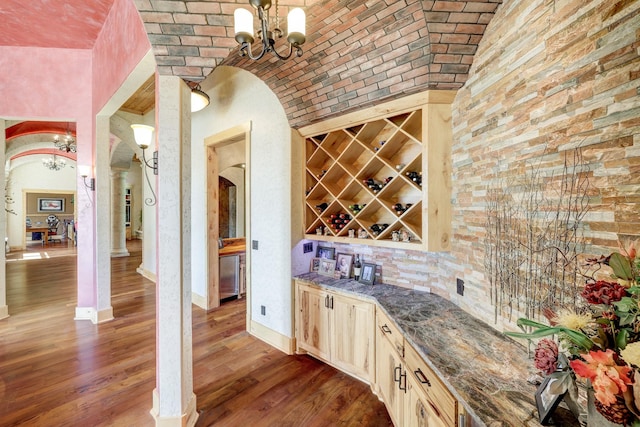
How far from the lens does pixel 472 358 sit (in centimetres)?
128

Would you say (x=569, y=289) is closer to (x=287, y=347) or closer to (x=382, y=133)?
(x=382, y=133)

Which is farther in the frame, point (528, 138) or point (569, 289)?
point (528, 138)

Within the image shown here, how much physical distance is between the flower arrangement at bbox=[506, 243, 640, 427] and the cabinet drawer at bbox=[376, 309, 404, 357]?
2.91 feet

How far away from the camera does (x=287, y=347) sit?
286 centimetres

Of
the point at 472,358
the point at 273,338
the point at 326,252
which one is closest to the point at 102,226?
the point at 273,338

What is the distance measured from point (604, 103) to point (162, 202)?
2289 millimetres

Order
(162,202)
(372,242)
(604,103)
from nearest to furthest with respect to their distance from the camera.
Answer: (604,103), (162,202), (372,242)

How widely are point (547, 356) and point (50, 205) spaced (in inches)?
634

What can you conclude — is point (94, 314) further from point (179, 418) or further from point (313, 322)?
point (313, 322)

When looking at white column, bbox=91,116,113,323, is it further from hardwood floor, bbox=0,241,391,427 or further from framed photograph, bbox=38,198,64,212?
framed photograph, bbox=38,198,64,212

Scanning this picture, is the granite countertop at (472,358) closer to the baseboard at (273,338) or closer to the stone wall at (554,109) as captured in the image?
the stone wall at (554,109)

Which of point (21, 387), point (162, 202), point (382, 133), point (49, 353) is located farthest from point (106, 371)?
point (382, 133)

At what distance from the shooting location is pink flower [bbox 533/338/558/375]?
2.75 feet

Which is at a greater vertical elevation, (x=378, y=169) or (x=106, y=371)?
(x=378, y=169)
